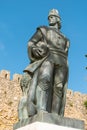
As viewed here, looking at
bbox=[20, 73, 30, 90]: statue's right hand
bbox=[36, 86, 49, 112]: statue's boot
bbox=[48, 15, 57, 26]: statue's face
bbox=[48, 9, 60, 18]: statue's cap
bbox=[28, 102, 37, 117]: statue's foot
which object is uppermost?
bbox=[48, 9, 60, 18]: statue's cap

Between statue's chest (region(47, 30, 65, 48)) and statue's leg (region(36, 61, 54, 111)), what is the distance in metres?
0.41

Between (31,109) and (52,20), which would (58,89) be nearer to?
(31,109)

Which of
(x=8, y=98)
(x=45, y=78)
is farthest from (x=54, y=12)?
(x=8, y=98)

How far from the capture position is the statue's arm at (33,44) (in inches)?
250

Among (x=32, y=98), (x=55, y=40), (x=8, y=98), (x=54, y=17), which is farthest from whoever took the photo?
(x=8, y=98)

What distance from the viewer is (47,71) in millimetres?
6105

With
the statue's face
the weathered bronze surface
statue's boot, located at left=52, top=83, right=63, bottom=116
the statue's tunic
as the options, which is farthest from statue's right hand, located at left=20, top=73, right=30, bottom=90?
the statue's face

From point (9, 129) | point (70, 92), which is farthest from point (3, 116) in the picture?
point (70, 92)

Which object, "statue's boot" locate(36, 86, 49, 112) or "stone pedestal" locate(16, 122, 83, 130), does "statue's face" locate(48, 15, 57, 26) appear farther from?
"stone pedestal" locate(16, 122, 83, 130)

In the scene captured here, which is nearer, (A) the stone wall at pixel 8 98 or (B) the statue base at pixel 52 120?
(B) the statue base at pixel 52 120

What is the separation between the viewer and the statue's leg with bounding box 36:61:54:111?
5.96 m

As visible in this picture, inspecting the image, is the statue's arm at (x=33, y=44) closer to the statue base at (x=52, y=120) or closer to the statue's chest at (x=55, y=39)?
the statue's chest at (x=55, y=39)

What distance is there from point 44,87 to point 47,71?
0.27 m

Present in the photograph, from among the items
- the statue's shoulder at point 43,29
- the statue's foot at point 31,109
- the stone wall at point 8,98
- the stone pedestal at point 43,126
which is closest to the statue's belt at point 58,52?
the statue's shoulder at point 43,29
